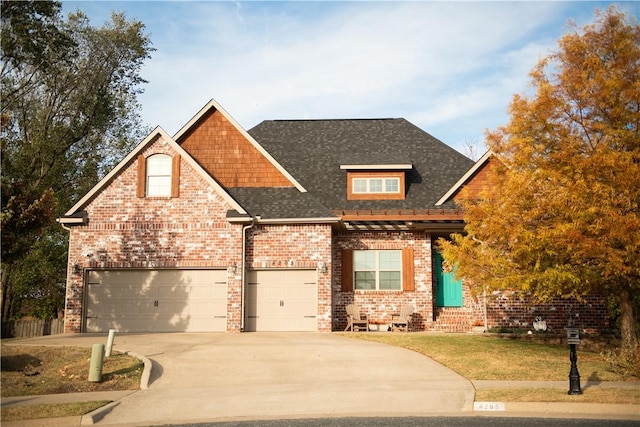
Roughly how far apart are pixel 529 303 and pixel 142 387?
46.1ft

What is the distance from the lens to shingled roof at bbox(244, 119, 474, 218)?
2269cm

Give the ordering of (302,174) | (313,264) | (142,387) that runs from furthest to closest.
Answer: (302,174), (313,264), (142,387)

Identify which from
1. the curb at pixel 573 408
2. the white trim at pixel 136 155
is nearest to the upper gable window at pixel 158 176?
the white trim at pixel 136 155

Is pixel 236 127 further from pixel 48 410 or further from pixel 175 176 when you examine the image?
pixel 48 410

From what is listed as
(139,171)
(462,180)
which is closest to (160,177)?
(139,171)

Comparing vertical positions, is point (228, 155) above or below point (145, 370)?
above

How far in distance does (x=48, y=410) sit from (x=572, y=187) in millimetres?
11900

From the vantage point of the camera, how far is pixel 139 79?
3497 centimetres

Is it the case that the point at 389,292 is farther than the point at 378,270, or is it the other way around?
the point at 378,270

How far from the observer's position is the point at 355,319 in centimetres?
2092

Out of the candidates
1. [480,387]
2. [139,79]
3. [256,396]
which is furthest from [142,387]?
[139,79]

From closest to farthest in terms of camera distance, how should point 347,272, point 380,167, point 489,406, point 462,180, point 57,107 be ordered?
point 489,406
point 347,272
point 462,180
point 380,167
point 57,107

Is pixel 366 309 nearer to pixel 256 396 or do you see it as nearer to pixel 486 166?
pixel 486 166

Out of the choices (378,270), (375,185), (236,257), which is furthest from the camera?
(375,185)
